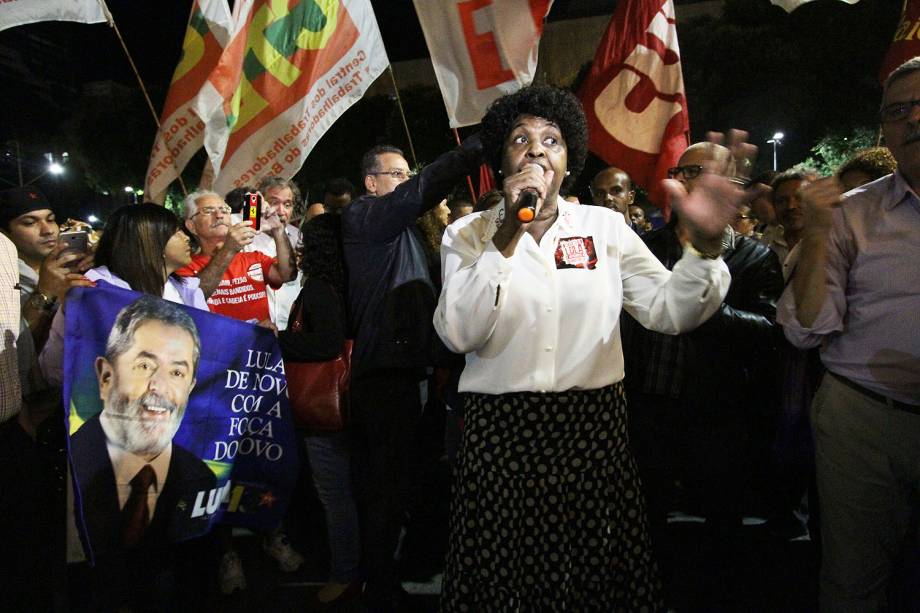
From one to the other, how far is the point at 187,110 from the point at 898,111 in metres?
5.47

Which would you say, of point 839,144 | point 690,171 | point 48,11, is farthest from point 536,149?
point 839,144

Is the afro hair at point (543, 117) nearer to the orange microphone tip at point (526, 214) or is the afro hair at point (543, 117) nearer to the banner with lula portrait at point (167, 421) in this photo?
the orange microphone tip at point (526, 214)

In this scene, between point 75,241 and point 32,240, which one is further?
point 32,240

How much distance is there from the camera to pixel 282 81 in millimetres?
5508

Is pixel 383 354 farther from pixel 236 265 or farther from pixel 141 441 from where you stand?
pixel 236 265

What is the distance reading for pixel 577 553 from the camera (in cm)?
214

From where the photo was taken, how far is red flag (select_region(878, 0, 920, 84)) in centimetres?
468

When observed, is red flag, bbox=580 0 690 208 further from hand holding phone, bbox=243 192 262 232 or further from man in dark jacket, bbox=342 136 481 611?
hand holding phone, bbox=243 192 262 232

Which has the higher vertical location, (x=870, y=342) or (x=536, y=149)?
(x=536, y=149)

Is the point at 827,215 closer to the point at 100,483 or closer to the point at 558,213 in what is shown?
the point at 558,213

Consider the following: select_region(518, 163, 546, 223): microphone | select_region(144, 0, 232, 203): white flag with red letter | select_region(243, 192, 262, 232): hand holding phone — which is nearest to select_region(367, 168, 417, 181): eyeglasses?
select_region(243, 192, 262, 232): hand holding phone

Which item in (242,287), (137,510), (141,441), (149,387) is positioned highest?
(242,287)

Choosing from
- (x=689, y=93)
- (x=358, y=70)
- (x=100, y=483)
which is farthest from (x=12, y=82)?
(x=100, y=483)

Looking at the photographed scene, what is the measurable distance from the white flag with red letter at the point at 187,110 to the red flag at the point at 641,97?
3.41 metres
